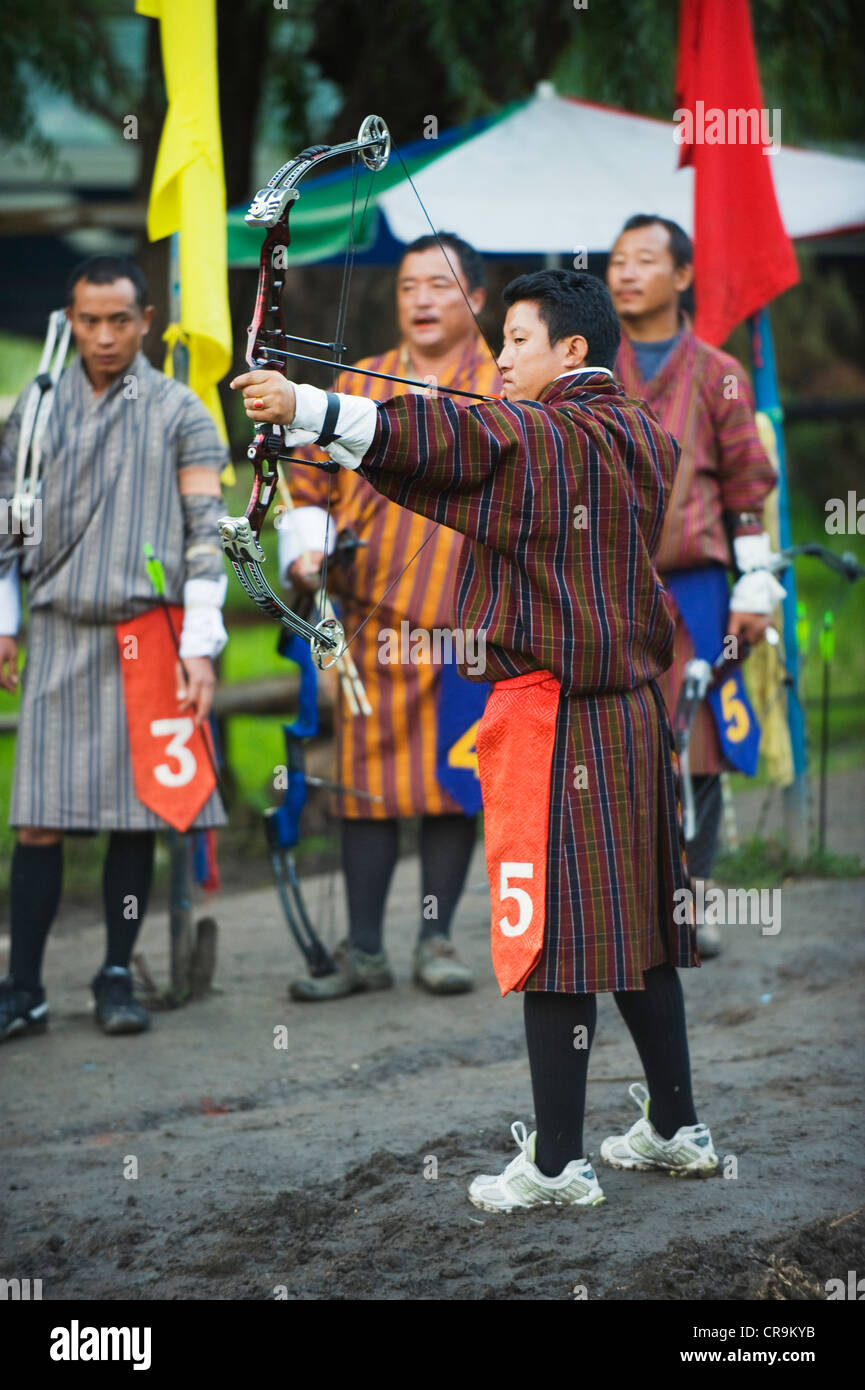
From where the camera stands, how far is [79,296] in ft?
12.8

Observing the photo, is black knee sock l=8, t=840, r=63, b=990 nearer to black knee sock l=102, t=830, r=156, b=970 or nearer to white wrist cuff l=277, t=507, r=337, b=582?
black knee sock l=102, t=830, r=156, b=970

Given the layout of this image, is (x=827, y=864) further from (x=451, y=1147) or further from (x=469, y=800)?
(x=451, y=1147)

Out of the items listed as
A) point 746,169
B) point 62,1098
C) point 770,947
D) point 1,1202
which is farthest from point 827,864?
point 1,1202

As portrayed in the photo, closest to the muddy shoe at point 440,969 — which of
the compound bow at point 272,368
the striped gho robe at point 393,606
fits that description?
the striped gho robe at point 393,606

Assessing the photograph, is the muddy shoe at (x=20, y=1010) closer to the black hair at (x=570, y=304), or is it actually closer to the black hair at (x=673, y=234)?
the black hair at (x=570, y=304)

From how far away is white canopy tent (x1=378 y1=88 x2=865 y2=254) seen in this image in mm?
5062

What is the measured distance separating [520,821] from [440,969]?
1.67 meters

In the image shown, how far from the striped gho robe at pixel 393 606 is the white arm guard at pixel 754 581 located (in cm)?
78

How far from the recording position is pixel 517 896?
8.90 feet

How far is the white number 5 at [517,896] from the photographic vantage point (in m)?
2.70

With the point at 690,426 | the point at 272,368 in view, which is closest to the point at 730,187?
the point at 690,426

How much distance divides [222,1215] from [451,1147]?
20.2 inches

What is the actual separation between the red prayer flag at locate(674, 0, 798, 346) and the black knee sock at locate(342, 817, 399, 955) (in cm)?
187
